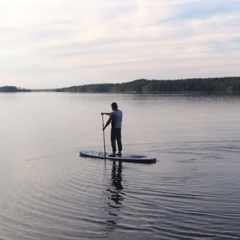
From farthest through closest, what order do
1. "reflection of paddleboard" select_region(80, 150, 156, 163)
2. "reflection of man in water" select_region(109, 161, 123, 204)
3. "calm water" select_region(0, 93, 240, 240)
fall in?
"reflection of paddleboard" select_region(80, 150, 156, 163) → "reflection of man in water" select_region(109, 161, 123, 204) → "calm water" select_region(0, 93, 240, 240)

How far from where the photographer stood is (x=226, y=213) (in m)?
10.3

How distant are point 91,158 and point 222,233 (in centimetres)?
1149

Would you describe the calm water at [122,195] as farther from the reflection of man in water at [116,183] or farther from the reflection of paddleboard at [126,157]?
the reflection of paddleboard at [126,157]

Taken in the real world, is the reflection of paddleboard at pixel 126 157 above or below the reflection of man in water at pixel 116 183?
above

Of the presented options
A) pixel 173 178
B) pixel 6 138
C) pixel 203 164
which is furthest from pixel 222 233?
pixel 6 138

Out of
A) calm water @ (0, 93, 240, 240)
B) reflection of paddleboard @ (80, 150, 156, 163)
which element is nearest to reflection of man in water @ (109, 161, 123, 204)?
calm water @ (0, 93, 240, 240)

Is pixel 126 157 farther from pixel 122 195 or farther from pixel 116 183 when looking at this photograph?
pixel 122 195

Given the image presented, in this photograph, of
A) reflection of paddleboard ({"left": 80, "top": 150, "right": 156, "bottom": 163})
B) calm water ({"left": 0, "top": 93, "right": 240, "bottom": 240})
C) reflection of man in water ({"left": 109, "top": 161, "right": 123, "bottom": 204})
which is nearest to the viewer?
calm water ({"left": 0, "top": 93, "right": 240, "bottom": 240})

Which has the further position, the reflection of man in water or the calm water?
the reflection of man in water

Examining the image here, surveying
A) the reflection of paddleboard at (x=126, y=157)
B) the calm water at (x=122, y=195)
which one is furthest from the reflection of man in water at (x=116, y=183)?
the reflection of paddleboard at (x=126, y=157)

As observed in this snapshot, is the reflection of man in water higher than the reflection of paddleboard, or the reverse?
the reflection of paddleboard

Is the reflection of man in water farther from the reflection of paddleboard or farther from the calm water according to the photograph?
the reflection of paddleboard

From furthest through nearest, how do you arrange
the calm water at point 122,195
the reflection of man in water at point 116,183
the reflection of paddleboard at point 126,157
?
the reflection of paddleboard at point 126,157, the reflection of man in water at point 116,183, the calm water at point 122,195

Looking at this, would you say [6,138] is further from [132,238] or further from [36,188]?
[132,238]
